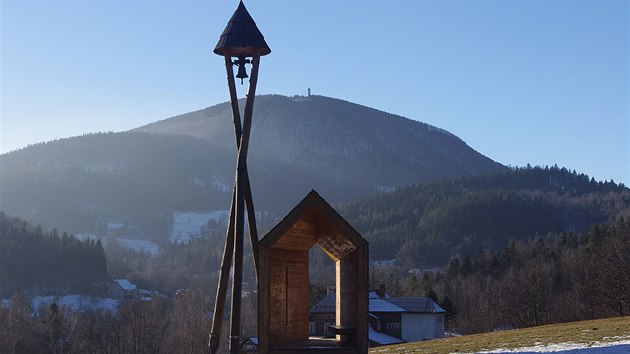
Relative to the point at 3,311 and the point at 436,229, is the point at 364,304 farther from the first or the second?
the point at 436,229

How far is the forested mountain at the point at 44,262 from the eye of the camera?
495 feet

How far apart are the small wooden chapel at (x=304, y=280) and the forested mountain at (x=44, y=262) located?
132122 mm

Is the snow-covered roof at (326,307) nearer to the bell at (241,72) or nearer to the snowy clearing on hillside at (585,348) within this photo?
the snowy clearing on hillside at (585,348)

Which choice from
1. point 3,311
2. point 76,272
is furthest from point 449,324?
point 76,272

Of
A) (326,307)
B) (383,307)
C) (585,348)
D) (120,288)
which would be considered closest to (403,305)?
(383,307)

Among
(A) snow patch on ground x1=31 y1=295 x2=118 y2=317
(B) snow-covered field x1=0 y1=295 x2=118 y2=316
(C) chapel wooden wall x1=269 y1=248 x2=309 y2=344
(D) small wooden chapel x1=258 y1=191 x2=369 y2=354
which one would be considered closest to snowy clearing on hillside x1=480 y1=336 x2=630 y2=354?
(D) small wooden chapel x1=258 y1=191 x2=369 y2=354

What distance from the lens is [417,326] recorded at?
3054 inches

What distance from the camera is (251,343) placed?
6247cm

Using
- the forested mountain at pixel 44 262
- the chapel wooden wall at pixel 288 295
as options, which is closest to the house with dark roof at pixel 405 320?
the chapel wooden wall at pixel 288 295

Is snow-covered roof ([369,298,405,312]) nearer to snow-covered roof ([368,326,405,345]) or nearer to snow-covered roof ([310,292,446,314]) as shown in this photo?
snow-covered roof ([310,292,446,314])

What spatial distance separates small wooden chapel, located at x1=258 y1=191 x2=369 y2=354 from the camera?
19969 mm

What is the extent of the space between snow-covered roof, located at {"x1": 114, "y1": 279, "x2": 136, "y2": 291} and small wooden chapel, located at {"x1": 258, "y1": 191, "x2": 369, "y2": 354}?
463 ft

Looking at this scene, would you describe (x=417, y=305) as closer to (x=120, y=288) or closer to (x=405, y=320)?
(x=405, y=320)

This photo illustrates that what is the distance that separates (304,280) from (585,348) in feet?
30.2
